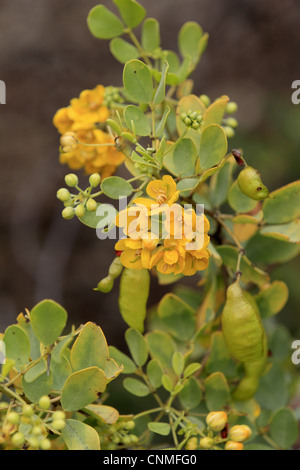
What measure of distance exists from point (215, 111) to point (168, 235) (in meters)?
0.30

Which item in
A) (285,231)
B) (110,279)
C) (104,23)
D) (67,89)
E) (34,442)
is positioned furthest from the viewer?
(67,89)

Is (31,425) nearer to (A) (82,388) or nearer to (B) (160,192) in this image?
(A) (82,388)

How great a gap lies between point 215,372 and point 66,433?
1.17 ft

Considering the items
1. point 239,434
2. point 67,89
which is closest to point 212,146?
point 239,434

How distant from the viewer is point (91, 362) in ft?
2.98

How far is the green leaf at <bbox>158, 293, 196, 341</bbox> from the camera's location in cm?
121

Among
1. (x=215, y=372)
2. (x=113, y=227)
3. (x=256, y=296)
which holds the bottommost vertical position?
(x=215, y=372)

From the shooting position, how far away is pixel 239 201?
111 cm

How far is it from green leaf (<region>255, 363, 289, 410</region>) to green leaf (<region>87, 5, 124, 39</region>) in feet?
2.79

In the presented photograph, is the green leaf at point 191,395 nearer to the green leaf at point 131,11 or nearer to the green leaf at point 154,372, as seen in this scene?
the green leaf at point 154,372

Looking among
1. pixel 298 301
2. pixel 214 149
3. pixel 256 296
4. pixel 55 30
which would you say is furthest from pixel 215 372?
pixel 55 30

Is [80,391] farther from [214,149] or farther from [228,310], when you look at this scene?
[214,149]

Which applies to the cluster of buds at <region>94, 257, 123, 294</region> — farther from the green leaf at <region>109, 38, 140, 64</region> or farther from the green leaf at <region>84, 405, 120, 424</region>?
the green leaf at <region>109, 38, 140, 64</region>

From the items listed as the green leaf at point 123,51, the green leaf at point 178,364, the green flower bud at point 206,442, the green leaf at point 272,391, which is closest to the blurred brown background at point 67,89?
the green leaf at point 272,391
